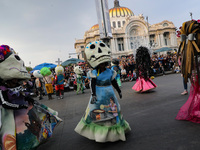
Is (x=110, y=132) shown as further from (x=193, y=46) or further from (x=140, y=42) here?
(x=140, y=42)

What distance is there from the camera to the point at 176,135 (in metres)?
2.93

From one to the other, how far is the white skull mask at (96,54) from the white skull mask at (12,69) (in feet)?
3.73

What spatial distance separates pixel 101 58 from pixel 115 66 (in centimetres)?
683

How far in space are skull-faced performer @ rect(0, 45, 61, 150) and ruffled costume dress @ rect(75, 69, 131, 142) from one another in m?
0.75

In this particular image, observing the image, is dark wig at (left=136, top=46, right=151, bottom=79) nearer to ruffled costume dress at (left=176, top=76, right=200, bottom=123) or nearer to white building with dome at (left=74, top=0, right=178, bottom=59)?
ruffled costume dress at (left=176, top=76, right=200, bottom=123)

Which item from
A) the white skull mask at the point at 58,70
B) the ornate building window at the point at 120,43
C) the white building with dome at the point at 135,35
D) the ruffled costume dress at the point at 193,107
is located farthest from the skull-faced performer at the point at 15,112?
the ornate building window at the point at 120,43

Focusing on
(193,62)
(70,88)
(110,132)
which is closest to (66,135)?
(110,132)

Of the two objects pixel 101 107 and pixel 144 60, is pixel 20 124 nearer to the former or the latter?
pixel 101 107

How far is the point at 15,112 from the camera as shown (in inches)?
100

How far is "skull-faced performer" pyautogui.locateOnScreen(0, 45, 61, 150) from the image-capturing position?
2.35 metres

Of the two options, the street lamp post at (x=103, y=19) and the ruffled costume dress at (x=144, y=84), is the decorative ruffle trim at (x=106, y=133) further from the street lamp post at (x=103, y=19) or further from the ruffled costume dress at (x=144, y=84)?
the street lamp post at (x=103, y=19)

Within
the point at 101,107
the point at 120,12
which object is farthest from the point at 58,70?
the point at 120,12

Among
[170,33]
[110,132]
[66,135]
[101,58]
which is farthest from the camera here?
[170,33]

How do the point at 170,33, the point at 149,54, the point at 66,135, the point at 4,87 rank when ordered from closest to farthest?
the point at 4,87 < the point at 66,135 < the point at 149,54 < the point at 170,33
